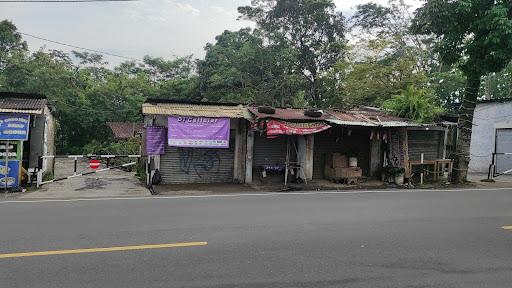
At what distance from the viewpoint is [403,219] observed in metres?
8.78

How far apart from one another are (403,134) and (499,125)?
30.5 ft

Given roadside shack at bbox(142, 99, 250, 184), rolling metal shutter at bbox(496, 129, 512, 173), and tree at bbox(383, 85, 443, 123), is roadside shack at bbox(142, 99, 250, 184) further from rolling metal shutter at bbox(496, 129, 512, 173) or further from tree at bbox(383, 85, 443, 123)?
rolling metal shutter at bbox(496, 129, 512, 173)

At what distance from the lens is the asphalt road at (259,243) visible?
16.2ft

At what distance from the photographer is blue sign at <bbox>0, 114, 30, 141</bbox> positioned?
12.7 metres

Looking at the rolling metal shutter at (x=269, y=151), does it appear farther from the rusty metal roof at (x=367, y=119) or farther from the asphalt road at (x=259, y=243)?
the asphalt road at (x=259, y=243)

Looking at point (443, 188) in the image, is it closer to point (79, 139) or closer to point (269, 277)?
point (269, 277)

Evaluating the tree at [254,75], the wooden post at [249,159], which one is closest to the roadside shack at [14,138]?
the wooden post at [249,159]

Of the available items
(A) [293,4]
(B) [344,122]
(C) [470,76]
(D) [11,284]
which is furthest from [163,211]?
(A) [293,4]

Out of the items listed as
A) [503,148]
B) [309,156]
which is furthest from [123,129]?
[503,148]

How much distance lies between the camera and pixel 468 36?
1788 centimetres

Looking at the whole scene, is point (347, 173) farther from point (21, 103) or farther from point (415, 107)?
point (21, 103)

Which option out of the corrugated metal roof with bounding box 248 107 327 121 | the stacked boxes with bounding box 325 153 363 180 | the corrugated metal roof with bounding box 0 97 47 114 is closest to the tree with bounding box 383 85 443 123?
the stacked boxes with bounding box 325 153 363 180

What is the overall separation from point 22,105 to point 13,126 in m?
1.64

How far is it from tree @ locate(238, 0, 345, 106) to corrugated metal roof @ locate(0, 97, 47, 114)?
23181 millimetres
